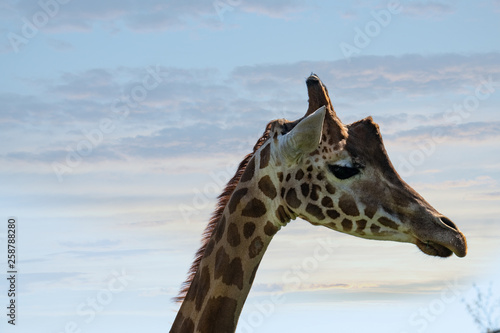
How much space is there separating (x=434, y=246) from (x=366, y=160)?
1035 mm

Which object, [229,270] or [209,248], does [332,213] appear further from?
[209,248]

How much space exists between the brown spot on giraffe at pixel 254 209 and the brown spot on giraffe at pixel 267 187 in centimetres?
11

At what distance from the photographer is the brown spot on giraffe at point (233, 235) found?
7.56 m

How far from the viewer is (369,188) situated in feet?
24.5

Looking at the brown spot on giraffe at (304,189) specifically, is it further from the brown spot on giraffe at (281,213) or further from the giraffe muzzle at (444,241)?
the giraffe muzzle at (444,241)

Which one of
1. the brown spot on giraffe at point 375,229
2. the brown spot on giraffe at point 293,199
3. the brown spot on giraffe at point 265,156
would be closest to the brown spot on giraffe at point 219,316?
the brown spot on giraffe at point 293,199

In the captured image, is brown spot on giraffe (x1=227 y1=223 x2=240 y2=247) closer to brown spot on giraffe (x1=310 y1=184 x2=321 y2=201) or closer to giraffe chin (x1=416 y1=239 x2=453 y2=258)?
brown spot on giraffe (x1=310 y1=184 x2=321 y2=201)

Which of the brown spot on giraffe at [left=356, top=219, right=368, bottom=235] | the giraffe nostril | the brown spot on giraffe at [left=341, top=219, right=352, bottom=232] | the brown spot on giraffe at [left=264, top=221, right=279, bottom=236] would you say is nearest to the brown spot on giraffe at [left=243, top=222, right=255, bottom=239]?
the brown spot on giraffe at [left=264, top=221, right=279, bottom=236]

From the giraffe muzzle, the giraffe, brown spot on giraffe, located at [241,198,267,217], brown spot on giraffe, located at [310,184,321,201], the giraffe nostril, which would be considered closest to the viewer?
the giraffe muzzle

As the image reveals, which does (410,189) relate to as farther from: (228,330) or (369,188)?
(228,330)

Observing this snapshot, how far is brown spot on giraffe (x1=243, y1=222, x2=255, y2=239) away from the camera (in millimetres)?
7555

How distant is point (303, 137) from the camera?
7434mm

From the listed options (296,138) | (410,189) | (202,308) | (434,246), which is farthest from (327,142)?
(202,308)

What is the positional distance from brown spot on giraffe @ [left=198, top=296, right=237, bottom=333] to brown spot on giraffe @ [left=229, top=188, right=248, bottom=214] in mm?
886
